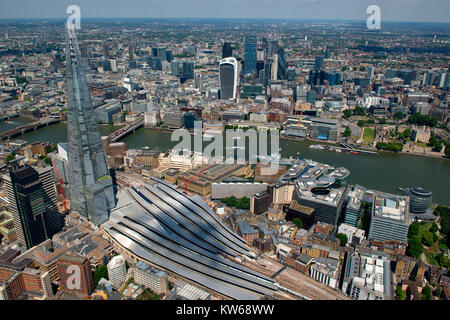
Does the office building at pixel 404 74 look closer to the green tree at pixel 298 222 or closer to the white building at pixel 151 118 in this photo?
the white building at pixel 151 118

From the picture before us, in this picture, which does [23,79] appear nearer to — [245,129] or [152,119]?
[152,119]

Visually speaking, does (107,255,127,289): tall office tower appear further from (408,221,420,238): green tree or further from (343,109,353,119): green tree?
(343,109,353,119): green tree

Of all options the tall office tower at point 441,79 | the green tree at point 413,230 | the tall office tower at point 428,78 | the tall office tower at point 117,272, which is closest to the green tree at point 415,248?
the green tree at point 413,230

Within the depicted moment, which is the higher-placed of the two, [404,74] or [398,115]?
[404,74]

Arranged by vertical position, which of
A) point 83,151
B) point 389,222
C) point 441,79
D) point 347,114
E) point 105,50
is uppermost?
point 105,50

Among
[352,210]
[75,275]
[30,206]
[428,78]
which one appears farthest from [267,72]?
[75,275]

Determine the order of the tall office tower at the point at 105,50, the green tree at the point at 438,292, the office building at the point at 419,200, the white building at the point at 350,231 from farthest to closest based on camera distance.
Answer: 1. the tall office tower at the point at 105,50
2. the office building at the point at 419,200
3. the white building at the point at 350,231
4. the green tree at the point at 438,292

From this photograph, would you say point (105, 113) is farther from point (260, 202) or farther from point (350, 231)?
point (350, 231)

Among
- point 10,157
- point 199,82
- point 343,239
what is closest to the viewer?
point 343,239
